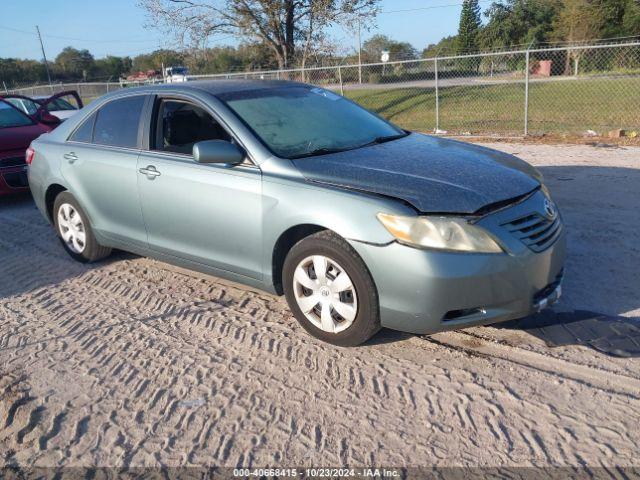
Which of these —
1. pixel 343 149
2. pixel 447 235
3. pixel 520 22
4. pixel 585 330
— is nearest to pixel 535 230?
pixel 447 235

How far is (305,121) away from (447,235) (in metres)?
1.73

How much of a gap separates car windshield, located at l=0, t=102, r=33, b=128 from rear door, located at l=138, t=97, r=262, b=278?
18.3 feet

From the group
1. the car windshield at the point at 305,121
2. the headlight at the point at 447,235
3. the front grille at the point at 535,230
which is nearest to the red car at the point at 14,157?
the car windshield at the point at 305,121

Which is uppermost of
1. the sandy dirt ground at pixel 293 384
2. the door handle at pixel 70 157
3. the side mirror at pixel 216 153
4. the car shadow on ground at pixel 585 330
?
the side mirror at pixel 216 153

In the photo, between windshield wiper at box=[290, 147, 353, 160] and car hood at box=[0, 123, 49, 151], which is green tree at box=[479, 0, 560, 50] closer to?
car hood at box=[0, 123, 49, 151]

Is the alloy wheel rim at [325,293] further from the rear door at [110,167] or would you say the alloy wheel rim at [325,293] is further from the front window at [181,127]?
the rear door at [110,167]

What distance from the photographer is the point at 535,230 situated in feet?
→ 11.0

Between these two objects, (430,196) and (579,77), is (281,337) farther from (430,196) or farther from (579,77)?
(579,77)

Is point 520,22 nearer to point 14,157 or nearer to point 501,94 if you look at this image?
point 501,94

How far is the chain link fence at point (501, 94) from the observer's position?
510 inches

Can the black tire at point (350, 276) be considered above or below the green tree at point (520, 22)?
below

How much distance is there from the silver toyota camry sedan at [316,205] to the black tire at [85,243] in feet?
0.07

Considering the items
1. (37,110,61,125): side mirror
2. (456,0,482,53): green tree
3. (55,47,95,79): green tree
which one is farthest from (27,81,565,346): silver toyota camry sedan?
(55,47,95,79): green tree

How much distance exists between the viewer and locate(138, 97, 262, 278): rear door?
3.87m
